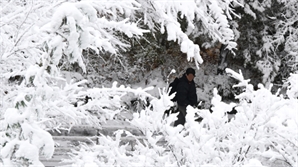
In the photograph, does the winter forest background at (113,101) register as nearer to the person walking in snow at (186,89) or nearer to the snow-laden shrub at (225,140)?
the snow-laden shrub at (225,140)

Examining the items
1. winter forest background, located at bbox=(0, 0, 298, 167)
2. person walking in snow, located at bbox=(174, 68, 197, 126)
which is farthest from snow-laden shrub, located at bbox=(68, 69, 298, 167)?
person walking in snow, located at bbox=(174, 68, 197, 126)

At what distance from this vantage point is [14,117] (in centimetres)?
221

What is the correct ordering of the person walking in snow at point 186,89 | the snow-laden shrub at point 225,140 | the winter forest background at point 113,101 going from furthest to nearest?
the person walking in snow at point 186,89 → the snow-laden shrub at point 225,140 → the winter forest background at point 113,101

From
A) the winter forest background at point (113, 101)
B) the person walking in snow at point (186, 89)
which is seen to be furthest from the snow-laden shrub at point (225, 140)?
the person walking in snow at point (186, 89)

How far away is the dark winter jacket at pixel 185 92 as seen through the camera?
9312 millimetres

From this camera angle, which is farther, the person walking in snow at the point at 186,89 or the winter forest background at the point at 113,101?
the person walking in snow at the point at 186,89

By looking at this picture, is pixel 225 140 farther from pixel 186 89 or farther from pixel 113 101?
pixel 186 89

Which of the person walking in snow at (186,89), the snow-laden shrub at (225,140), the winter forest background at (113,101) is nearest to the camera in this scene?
the winter forest background at (113,101)

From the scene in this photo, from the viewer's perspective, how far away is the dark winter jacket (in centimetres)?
931

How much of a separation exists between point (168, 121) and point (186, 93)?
19.6ft

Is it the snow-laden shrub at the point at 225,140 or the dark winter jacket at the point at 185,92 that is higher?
the dark winter jacket at the point at 185,92

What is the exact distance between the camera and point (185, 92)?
9.34 meters

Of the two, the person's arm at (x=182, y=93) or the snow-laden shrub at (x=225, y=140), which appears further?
the person's arm at (x=182, y=93)

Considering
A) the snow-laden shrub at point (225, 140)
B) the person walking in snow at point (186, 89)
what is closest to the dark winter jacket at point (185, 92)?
the person walking in snow at point (186, 89)
